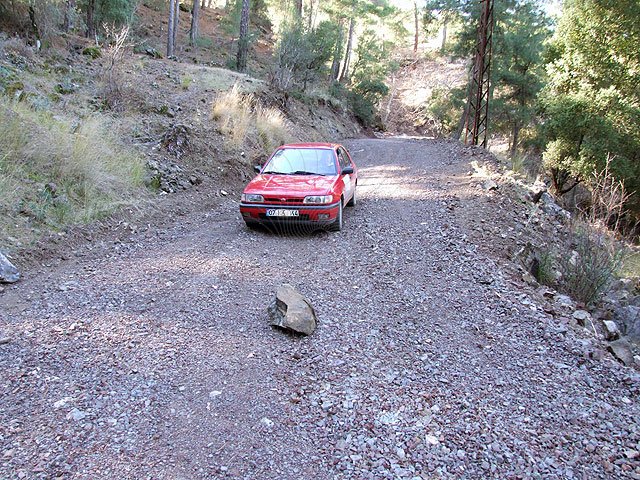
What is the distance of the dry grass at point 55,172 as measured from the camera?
623 centimetres

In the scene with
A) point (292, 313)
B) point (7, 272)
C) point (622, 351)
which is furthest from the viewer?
point (7, 272)

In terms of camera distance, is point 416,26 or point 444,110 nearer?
point 444,110

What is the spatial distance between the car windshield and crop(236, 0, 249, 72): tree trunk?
641 inches

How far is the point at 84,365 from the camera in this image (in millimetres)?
3615

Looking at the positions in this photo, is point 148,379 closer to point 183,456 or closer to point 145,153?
point 183,456

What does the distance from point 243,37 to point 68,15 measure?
8194 millimetres

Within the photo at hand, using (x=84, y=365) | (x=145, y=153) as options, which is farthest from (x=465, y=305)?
(x=145, y=153)

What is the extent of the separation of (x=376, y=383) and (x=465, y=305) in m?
1.98

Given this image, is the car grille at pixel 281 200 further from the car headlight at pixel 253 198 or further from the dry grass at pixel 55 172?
the dry grass at pixel 55 172

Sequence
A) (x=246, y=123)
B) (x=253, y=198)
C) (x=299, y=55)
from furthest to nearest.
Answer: (x=299, y=55) < (x=246, y=123) < (x=253, y=198)

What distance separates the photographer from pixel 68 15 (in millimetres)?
17297

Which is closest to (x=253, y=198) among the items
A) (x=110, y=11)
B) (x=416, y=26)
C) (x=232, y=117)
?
(x=232, y=117)

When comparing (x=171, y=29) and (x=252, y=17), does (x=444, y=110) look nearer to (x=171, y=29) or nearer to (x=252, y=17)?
(x=171, y=29)

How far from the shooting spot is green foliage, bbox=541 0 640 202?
673 inches
